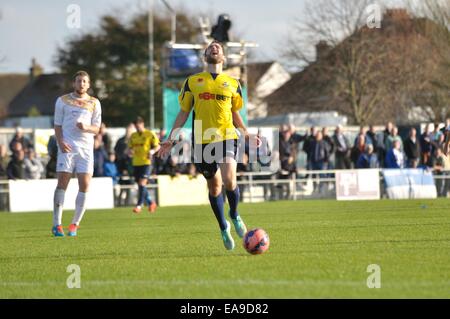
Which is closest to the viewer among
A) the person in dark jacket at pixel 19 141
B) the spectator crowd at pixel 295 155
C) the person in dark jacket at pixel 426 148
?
the person in dark jacket at pixel 19 141

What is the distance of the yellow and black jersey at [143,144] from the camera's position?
23938 mm

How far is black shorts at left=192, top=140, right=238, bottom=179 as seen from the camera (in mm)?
12023

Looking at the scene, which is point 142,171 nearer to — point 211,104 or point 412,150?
point 412,150

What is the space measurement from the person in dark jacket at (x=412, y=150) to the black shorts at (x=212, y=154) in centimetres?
1984

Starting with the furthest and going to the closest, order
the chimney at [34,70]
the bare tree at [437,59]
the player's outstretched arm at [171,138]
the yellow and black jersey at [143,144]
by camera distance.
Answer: the chimney at [34,70], the bare tree at [437,59], the yellow and black jersey at [143,144], the player's outstretched arm at [171,138]

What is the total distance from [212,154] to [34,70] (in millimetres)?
104767

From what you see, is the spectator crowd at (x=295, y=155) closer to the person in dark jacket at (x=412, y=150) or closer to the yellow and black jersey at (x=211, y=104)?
the person in dark jacket at (x=412, y=150)

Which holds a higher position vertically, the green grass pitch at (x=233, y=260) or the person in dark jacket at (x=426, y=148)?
the person in dark jacket at (x=426, y=148)

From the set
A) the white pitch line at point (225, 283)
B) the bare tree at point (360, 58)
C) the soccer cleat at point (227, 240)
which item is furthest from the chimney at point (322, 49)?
the white pitch line at point (225, 283)

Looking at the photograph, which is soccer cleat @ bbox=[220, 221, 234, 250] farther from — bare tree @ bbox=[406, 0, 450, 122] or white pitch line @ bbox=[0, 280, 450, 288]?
bare tree @ bbox=[406, 0, 450, 122]

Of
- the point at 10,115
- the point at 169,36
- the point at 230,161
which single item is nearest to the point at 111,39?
the point at 169,36

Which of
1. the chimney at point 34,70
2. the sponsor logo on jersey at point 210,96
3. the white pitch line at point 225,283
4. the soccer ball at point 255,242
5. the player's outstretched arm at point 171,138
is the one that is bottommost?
the white pitch line at point 225,283

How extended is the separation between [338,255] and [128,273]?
245 centimetres

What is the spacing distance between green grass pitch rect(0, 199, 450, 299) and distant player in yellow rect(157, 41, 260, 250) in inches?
28.4
